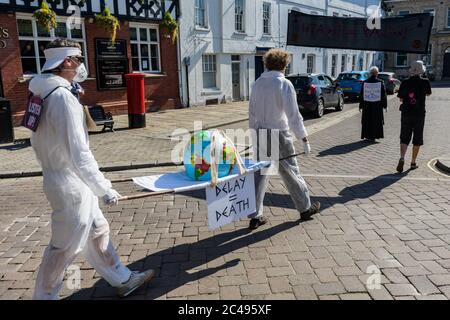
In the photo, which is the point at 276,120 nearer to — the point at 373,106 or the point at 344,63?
the point at 373,106

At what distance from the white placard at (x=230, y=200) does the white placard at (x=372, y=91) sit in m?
7.01

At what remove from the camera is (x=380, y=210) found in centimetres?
541

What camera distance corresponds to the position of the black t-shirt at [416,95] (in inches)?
285

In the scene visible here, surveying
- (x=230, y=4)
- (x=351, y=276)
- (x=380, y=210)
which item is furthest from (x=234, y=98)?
(x=351, y=276)

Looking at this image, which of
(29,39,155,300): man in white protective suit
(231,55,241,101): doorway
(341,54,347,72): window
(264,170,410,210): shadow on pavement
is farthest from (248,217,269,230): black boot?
(341,54,347,72): window

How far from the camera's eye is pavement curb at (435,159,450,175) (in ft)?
24.0

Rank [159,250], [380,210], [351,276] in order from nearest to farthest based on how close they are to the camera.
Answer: [351,276]
[159,250]
[380,210]

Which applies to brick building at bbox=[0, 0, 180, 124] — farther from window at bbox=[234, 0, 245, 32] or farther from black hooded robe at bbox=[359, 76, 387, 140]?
black hooded robe at bbox=[359, 76, 387, 140]

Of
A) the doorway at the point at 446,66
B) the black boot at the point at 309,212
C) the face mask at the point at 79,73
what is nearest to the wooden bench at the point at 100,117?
the black boot at the point at 309,212

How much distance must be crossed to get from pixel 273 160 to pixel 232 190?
2.62 ft

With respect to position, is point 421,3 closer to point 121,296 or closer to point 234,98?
point 234,98

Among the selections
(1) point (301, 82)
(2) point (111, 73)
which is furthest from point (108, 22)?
(1) point (301, 82)

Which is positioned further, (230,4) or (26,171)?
(230,4)

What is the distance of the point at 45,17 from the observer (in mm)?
12703
